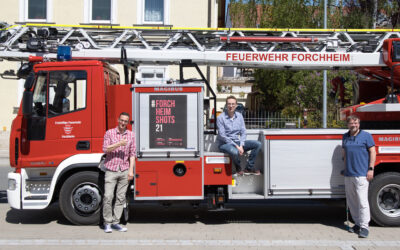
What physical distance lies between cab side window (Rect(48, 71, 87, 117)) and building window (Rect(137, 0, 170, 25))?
1207 cm

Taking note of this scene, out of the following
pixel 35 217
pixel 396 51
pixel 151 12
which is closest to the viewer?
pixel 396 51

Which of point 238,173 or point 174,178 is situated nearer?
point 174,178

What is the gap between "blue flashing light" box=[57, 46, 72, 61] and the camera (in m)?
7.30

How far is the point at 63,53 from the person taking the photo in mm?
→ 7320

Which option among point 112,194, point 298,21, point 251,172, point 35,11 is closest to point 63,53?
point 112,194

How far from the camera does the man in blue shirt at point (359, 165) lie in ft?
21.8

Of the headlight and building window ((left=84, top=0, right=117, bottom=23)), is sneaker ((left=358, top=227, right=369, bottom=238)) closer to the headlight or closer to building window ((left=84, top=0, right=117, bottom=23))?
the headlight

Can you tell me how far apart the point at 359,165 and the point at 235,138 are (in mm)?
1936

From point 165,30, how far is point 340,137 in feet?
11.5

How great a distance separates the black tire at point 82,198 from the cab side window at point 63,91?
1.06 metres

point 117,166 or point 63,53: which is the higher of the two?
point 63,53

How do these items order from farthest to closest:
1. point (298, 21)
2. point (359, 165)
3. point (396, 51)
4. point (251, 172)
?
point (298, 21), point (396, 51), point (251, 172), point (359, 165)

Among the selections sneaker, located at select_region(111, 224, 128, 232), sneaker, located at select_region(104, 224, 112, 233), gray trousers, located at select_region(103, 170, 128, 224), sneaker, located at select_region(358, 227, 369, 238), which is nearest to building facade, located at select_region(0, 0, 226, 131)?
gray trousers, located at select_region(103, 170, 128, 224)

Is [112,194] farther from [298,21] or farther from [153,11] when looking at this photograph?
[298,21]
